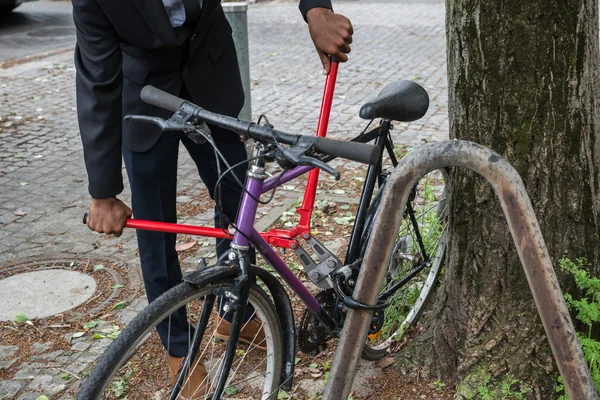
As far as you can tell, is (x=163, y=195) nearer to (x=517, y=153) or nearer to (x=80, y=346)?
(x=80, y=346)

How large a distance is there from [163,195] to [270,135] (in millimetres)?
1105

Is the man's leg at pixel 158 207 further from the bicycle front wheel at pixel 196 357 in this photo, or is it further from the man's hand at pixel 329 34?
the man's hand at pixel 329 34

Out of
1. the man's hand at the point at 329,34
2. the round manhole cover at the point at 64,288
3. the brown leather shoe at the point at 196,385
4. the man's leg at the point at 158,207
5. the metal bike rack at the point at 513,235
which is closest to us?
the metal bike rack at the point at 513,235

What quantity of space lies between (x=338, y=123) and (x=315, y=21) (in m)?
4.46

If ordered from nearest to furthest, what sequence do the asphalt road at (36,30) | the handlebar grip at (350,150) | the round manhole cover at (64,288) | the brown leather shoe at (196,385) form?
the handlebar grip at (350,150) < the brown leather shoe at (196,385) < the round manhole cover at (64,288) < the asphalt road at (36,30)

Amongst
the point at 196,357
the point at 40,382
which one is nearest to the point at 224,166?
the point at 196,357

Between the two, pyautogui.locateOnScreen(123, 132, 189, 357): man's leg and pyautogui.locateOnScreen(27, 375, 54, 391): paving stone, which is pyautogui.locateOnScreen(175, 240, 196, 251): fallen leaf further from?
pyautogui.locateOnScreen(123, 132, 189, 357): man's leg

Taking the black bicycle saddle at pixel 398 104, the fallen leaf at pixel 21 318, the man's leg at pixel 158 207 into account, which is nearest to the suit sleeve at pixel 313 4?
the black bicycle saddle at pixel 398 104

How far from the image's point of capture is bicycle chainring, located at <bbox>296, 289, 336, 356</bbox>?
3189 millimetres

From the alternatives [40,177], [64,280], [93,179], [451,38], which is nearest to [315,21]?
[451,38]

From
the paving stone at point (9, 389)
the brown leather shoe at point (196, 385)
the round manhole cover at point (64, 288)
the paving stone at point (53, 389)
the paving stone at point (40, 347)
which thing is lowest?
the round manhole cover at point (64, 288)

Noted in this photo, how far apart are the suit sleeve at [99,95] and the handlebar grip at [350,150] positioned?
0.95 meters

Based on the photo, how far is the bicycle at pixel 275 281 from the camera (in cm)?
232

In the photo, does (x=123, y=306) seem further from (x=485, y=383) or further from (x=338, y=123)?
(x=338, y=123)
